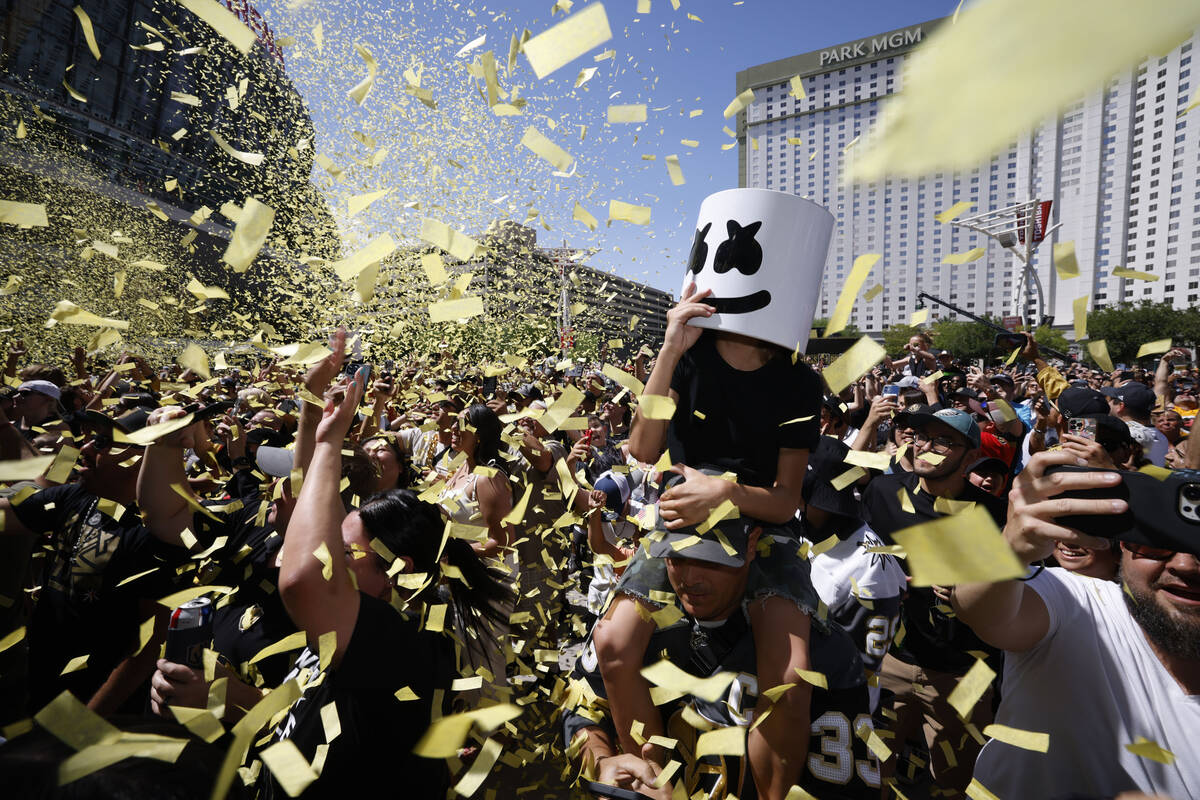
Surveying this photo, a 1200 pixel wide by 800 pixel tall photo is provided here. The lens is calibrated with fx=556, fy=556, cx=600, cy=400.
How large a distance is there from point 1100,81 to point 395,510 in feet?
8.41

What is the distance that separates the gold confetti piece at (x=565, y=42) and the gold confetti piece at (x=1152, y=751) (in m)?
2.70

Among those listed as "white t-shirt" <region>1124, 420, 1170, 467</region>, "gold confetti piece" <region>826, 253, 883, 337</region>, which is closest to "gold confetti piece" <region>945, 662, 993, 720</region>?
"gold confetti piece" <region>826, 253, 883, 337</region>

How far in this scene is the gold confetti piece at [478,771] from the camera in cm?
170

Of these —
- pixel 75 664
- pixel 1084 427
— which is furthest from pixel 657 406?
pixel 1084 427

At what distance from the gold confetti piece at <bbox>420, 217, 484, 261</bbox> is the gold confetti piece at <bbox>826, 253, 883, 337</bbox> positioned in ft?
5.04

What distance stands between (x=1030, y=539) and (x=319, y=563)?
2.00 m

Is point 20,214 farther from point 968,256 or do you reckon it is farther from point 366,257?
point 968,256

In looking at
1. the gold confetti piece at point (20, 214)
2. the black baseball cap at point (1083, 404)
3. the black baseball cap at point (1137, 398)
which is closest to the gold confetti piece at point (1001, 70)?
the gold confetti piece at point (20, 214)

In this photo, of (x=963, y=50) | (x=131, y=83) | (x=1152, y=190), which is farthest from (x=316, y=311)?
(x=1152, y=190)

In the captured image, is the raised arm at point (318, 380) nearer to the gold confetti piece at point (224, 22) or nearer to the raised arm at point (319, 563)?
the raised arm at point (319, 563)

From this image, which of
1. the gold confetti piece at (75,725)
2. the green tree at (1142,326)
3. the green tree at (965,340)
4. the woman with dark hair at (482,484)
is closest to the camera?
the gold confetti piece at (75,725)

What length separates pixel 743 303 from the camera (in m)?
2.17

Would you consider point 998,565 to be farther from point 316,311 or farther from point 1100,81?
point 316,311

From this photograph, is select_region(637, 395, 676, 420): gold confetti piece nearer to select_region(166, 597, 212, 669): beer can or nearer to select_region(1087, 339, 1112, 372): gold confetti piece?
select_region(1087, 339, 1112, 372): gold confetti piece
